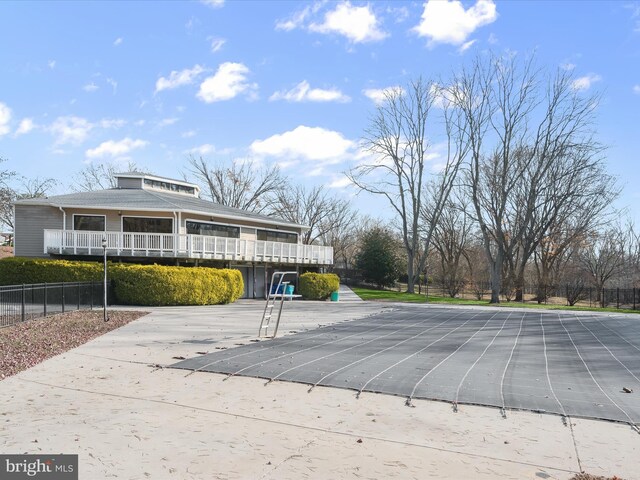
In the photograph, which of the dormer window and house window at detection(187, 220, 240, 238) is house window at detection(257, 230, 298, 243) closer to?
house window at detection(187, 220, 240, 238)

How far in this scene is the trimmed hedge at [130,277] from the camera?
2222 centimetres

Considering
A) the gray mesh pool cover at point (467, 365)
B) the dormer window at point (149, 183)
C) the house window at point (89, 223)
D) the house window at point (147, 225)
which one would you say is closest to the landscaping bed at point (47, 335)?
the gray mesh pool cover at point (467, 365)

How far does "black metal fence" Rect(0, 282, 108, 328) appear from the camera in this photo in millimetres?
13031

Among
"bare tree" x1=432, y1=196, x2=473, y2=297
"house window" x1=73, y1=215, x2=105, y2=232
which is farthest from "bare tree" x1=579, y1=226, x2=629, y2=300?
"house window" x1=73, y1=215, x2=105, y2=232

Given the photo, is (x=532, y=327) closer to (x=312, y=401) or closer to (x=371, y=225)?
(x=312, y=401)

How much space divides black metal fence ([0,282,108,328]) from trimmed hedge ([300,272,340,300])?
557 inches

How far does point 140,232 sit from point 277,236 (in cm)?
1030

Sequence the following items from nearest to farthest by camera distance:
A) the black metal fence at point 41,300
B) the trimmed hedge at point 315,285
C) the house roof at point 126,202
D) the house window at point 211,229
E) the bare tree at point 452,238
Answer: the black metal fence at point 41,300 → the house roof at point 126,202 → the house window at point 211,229 → the trimmed hedge at point 315,285 → the bare tree at point 452,238

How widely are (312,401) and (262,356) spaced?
3192mm

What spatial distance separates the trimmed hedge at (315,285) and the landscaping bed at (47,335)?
15.5 meters

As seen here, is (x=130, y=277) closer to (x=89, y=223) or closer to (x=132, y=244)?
(x=132, y=244)

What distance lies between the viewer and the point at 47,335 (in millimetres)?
12023

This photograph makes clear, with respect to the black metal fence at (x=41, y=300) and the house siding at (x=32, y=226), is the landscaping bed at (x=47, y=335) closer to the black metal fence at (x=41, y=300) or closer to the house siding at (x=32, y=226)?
the black metal fence at (x=41, y=300)

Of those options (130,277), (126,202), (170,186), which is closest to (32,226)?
(126,202)
